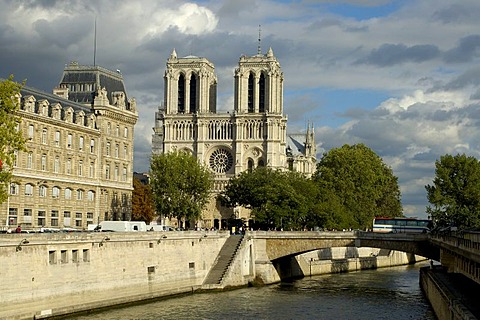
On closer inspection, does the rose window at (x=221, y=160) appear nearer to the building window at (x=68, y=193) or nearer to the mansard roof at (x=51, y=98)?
the mansard roof at (x=51, y=98)

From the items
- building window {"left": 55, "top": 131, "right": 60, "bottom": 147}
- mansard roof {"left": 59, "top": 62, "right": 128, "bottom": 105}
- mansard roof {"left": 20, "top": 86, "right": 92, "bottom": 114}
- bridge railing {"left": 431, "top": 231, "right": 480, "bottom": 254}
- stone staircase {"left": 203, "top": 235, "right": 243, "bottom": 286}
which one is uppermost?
mansard roof {"left": 59, "top": 62, "right": 128, "bottom": 105}

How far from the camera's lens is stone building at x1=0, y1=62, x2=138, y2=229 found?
82.6 m

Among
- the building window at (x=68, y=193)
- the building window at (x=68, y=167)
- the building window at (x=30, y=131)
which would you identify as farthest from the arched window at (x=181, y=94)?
the building window at (x=30, y=131)

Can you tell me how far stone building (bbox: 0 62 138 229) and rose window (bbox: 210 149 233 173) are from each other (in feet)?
224

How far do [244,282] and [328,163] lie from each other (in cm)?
6794

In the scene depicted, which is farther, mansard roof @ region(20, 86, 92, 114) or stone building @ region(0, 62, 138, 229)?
mansard roof @ region(20, 86, 92, 114)

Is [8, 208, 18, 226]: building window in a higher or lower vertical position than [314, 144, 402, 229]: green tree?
lower

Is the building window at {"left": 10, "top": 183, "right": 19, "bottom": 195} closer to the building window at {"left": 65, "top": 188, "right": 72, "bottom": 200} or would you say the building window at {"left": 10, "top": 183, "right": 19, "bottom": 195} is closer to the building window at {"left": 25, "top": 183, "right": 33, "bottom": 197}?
the building window at {"left": 25, "top": 183, "right": 33, "bottom": 197}

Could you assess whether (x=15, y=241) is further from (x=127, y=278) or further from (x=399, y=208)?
(x=399, y=208)

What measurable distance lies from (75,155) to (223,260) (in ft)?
67.4

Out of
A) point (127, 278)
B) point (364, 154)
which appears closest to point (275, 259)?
point (127, 278)

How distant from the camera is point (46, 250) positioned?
54.3 meters

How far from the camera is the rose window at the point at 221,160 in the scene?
171125 millimetres

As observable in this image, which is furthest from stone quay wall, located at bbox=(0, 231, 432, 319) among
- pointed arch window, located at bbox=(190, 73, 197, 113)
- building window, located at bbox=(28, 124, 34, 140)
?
pointed arch window, located at bbox=(190, 73, 197, 113)
